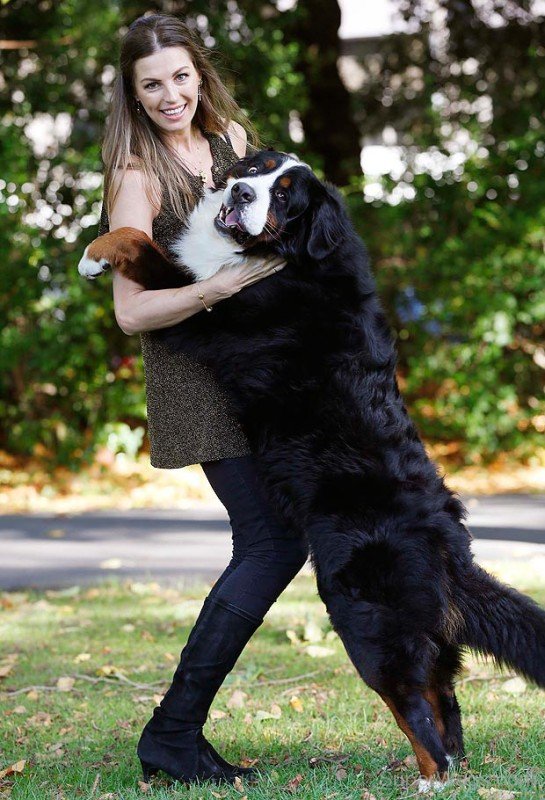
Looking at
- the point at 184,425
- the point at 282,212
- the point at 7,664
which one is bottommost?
the point at 7,664

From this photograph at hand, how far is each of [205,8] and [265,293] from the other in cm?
708

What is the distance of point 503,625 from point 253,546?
0.76 m

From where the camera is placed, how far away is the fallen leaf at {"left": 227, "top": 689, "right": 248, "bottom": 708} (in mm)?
3768

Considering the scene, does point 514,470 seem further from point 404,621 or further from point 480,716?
point 404,621

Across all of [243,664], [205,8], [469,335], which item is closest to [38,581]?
[243,664]

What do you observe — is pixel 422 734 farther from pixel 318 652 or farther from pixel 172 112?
pixel 172 112

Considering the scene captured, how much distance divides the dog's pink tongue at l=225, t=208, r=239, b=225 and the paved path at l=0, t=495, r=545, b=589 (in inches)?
134

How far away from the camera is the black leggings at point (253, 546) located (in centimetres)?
299

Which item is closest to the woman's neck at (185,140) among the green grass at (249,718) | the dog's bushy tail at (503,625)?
A: the dog's bushy tail at (503,625)

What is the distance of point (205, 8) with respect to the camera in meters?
9.17

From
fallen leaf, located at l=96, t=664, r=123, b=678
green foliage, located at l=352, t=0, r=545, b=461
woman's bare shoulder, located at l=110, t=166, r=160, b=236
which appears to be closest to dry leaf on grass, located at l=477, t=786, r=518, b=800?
woman's bare shoulder, located at l=110, t=166, r=160, b=236

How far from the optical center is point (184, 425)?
3051 mm

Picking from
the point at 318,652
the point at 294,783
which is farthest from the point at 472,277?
the point at 294,783

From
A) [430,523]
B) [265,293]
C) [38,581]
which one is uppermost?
[265,293]
